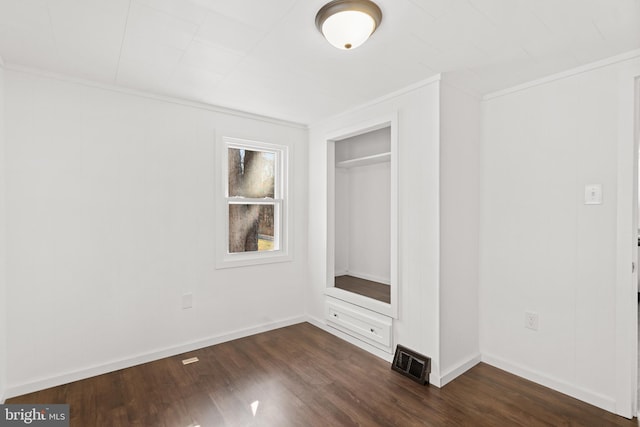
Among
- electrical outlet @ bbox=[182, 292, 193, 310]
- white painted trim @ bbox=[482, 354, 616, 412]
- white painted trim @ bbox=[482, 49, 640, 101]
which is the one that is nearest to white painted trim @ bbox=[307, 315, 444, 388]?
white painted trim @ bbox=[482, 354, 616, 412]

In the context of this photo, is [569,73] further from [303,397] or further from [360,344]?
[303,397]

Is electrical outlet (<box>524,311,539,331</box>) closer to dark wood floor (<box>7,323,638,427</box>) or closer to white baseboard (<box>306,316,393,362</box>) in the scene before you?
dark wood floor (<box>7,323,638,427</box>)

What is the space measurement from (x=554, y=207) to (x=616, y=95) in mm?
824

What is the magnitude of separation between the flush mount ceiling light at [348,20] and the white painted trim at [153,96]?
177 centimetres

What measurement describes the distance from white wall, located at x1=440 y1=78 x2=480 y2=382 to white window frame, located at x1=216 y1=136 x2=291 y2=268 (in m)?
1.83

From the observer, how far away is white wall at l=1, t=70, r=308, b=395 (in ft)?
7.64

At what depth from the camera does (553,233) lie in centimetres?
244

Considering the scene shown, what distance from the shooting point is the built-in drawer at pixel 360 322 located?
2.86 metres

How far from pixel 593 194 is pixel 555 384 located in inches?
56.0

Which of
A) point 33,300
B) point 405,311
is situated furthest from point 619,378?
point 33,300

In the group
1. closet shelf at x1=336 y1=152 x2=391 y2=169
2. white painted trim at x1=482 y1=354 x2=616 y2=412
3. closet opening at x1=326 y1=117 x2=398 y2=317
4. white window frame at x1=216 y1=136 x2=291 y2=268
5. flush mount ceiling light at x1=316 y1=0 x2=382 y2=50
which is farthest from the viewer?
closet shelf at x1=336 y1=152 x2=391 y2=169

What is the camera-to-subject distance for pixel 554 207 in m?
2.43

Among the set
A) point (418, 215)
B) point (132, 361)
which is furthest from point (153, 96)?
point (418, 215)

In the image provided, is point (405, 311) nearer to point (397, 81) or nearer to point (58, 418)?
point (397, 81)
